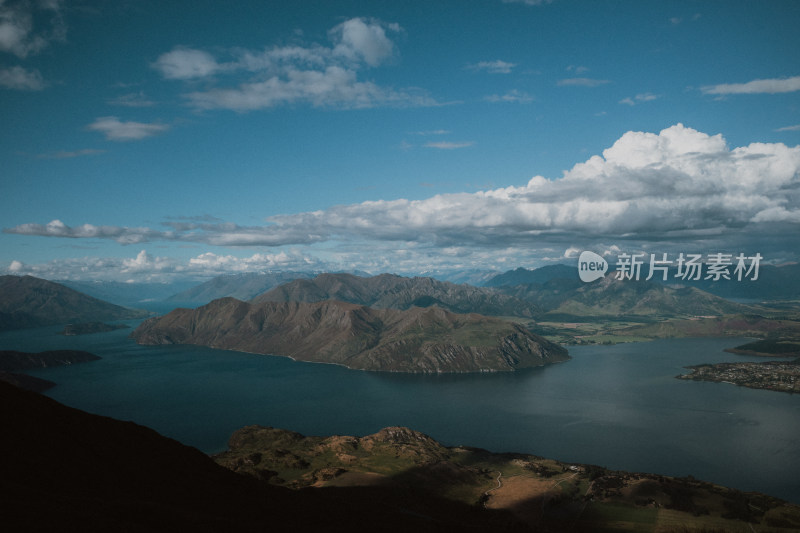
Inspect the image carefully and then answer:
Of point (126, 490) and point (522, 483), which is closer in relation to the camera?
point (126, 490)

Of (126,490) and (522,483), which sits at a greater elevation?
(126,490)

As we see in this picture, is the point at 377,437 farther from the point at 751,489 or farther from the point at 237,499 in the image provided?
the point at 751,489

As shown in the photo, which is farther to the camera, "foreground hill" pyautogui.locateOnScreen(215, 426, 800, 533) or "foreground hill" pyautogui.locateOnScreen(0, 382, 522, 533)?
"foreground hill" pyautogui.locateOnScreen(215, 426, 800, 533)

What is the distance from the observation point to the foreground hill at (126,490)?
48.8 m

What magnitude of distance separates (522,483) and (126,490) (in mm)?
120991

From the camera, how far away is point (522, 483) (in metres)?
148

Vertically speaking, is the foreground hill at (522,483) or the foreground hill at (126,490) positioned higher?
the foreground hill at (126,490)

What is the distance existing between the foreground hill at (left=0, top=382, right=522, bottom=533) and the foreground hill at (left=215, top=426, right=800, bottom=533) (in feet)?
85.5

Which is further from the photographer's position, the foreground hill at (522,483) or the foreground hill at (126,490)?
the foreground hill at (522,483)

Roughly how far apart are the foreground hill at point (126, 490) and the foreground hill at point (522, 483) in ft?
85.5

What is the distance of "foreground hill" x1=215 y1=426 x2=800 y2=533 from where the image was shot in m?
119

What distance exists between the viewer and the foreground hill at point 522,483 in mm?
118625

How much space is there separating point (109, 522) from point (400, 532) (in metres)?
55.2

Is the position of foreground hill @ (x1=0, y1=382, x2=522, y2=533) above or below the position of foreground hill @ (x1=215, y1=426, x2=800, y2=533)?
above
